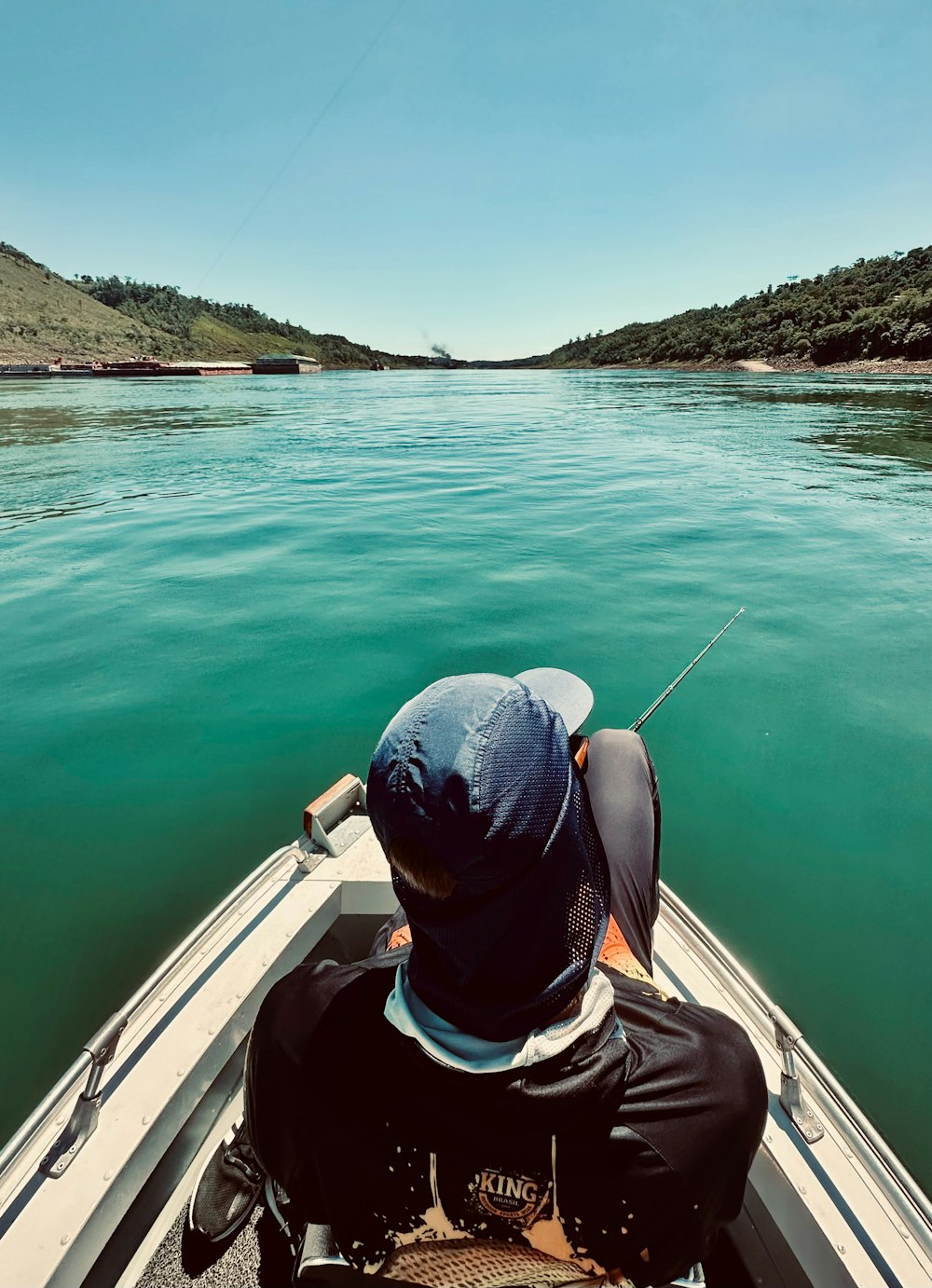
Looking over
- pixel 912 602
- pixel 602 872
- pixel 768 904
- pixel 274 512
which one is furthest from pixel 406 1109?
pixel 274 512

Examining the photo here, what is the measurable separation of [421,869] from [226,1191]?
1.97 metres

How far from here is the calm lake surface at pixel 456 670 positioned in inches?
130

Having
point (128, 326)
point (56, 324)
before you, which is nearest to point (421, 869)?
point (56, 324)

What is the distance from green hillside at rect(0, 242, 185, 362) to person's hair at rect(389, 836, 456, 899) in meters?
100

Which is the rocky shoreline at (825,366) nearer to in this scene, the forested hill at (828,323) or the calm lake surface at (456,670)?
the forested hill at (828,323)

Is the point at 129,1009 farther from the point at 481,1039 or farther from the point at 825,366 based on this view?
the point at 825,366

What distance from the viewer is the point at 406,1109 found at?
1040mm

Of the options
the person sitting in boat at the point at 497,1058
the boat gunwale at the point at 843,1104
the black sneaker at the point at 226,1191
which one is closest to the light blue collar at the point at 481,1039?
the person sitting in boat at the point at 497,1058

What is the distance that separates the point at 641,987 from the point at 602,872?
506 mm

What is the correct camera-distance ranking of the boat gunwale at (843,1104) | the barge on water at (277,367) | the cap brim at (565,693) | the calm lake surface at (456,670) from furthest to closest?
1. the barge on water at (277,367)
2. the calm lake surface at (456,670)
3. the cap brim at (565,693)
4. the boat gunwale at (843,1104)

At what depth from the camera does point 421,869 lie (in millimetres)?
920

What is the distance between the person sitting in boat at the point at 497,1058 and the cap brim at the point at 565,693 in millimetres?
699

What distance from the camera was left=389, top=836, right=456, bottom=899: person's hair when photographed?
892mm

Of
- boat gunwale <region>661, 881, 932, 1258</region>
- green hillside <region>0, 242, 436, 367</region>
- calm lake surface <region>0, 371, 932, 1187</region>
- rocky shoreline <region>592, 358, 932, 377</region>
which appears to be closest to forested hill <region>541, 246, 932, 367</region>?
rocky shoreline <region>592, 358, 932, 377</region>
